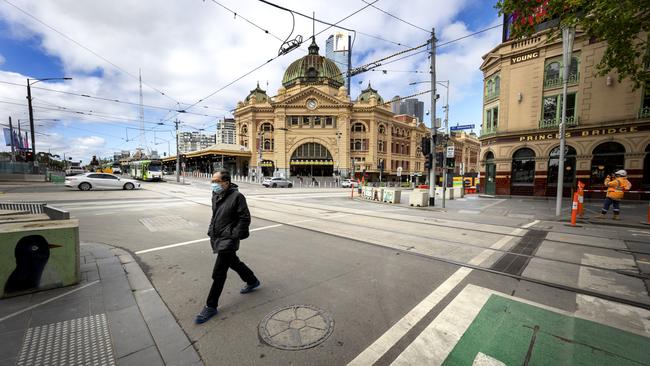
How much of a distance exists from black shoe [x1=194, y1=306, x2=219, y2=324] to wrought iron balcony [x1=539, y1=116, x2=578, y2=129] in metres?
23.6

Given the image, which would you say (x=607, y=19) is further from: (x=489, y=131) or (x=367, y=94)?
(x=367, y=94)

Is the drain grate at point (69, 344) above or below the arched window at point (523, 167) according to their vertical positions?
below

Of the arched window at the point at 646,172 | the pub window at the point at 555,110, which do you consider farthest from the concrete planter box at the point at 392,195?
the arched window at the point at 646,172

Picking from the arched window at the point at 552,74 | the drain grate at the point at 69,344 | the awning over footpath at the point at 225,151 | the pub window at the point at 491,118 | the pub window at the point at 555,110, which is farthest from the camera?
the awning over footpath at the point at 225,151

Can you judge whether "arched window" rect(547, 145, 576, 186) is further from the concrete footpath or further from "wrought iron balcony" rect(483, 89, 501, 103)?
the concrete footpath

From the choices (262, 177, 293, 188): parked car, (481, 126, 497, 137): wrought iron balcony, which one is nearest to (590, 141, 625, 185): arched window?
(481, 126, 497, 137): wrought iron balcony

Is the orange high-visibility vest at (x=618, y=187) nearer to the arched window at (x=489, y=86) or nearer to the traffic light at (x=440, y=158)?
the traffic light at (x=440, y=158)

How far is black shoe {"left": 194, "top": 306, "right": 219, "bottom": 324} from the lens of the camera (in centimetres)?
301

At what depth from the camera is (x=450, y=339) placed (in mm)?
2744

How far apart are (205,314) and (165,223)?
6.75 metres

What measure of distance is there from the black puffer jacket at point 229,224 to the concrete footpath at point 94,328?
101 centimetres

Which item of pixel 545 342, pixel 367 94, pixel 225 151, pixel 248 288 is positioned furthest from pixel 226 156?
pixel 545 342

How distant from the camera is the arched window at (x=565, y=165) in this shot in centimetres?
1764

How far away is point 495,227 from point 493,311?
653 centimetres
